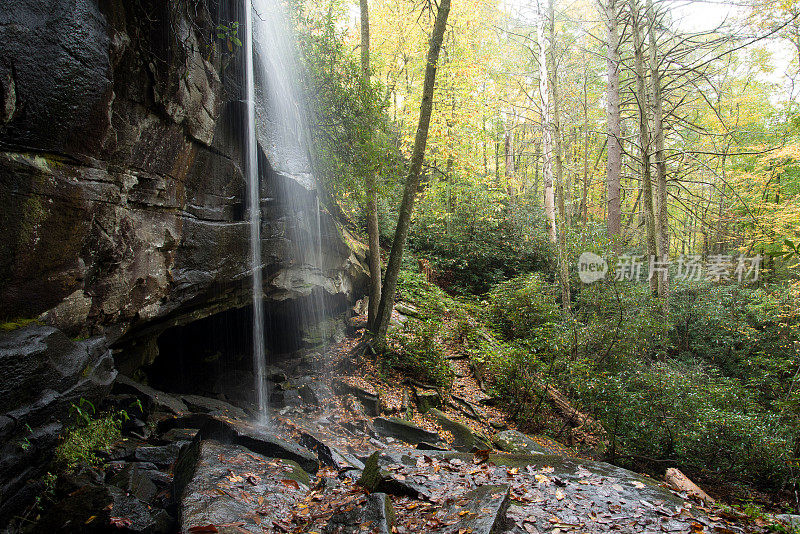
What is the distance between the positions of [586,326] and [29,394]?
873cm

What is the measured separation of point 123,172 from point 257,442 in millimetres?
3533

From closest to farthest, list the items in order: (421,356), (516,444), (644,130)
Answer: (516,444) → (421,356) → (644,130)

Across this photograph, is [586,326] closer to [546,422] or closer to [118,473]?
[546,422]

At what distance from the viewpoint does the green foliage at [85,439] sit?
3.90m

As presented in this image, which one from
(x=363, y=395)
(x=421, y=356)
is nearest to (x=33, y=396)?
(x=363, y=395)

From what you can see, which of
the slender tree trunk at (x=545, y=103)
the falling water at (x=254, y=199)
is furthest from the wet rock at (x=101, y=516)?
the slender tree trunk at (x=545, y=103)

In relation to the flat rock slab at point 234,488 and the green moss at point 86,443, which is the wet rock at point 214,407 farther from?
the flat rock slab at point 234,488

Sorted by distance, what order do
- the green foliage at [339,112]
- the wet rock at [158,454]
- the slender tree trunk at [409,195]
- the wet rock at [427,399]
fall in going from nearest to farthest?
the wet rock at [158,454]
the wet rock at [427,399]
the green foliage at [339,112]
the slender tree trunk at [409,195]

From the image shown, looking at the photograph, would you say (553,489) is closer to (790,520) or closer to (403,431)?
(790,520)

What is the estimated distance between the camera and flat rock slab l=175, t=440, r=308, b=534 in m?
3.20

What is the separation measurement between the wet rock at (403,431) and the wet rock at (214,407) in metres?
2.26

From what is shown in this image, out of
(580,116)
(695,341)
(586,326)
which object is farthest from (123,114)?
(580,116)

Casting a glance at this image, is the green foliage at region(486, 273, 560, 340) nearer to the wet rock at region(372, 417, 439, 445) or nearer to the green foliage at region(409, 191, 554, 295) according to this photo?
the green foliage at region(409, 191, 554, 295)

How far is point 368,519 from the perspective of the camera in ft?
10.5
